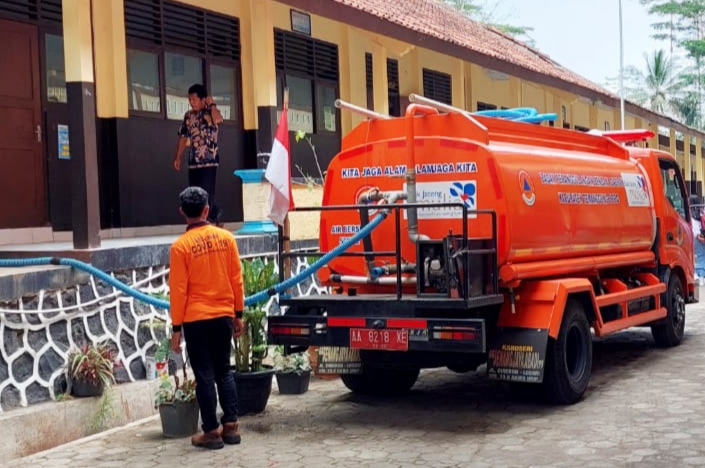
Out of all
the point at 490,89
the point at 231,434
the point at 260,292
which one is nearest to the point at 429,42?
the point at 490,89

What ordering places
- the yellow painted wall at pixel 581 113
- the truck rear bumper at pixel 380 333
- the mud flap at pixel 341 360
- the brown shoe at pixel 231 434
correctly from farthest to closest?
the yellow painted wall at pixel 581 113 → the mud flap at pixel 341 360 → the truck rear bumper at pixel 380 333 → the brown shoe at pixel 231 434

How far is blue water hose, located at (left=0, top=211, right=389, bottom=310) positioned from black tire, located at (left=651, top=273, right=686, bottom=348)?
474 centimetres

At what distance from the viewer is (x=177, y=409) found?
7.46 metres

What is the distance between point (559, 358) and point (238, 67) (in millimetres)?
7286

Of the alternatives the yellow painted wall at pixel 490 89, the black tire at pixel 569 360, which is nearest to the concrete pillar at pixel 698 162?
the yellow painted wall at pixel 490 89

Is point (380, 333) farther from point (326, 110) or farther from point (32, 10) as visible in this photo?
point (326, 110)

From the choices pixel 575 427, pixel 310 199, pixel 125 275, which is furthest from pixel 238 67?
pixel 575 427

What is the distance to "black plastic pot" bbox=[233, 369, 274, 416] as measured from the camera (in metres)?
8.07

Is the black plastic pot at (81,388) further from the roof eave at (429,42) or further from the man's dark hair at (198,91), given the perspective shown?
the roof eave at (429,42)

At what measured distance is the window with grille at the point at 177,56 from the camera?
12.0 m

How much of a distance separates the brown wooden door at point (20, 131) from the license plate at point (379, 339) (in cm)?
466

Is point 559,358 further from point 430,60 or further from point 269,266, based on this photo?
point 430,60

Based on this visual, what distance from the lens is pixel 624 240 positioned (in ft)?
33.3

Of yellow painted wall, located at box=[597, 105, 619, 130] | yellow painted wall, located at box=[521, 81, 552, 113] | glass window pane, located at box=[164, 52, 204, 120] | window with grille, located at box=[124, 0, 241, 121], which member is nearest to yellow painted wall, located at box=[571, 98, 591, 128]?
yellow painted wall, located at box=[597, 105, 619, 130]
